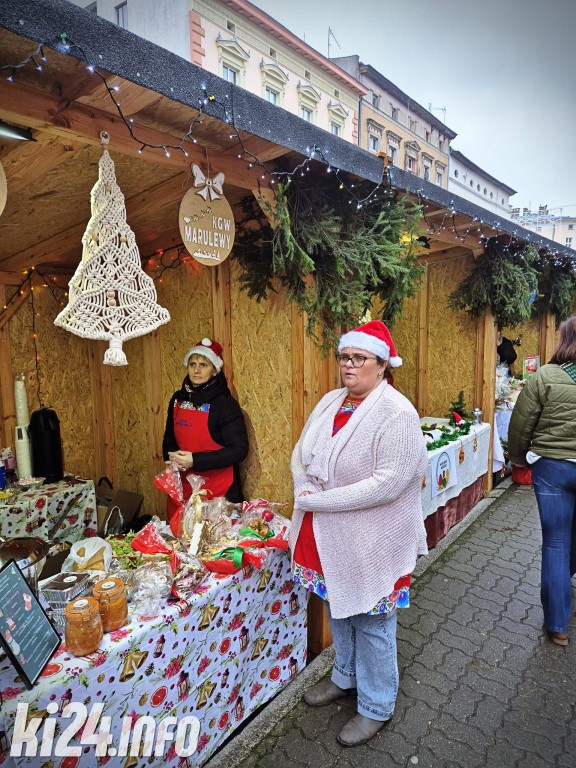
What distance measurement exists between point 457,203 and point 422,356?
2.32m

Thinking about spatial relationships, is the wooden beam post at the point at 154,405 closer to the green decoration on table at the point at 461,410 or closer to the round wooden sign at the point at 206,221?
the round wooden sign at the point at 206,221

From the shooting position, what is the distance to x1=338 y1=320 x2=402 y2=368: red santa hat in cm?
221

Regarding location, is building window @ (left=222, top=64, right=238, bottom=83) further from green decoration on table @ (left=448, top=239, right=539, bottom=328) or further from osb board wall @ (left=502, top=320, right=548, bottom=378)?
green decoration on table @ (left=448, top=239, right=539, bottom=328)

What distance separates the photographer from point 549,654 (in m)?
2.88

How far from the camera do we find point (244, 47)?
69.0 feet

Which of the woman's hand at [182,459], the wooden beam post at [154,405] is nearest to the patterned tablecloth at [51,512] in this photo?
the wooden beam post at [154,405]

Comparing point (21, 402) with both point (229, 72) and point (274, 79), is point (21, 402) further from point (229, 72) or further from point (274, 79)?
point (274, 79)

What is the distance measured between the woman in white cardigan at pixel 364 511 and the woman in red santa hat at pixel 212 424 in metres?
0.88

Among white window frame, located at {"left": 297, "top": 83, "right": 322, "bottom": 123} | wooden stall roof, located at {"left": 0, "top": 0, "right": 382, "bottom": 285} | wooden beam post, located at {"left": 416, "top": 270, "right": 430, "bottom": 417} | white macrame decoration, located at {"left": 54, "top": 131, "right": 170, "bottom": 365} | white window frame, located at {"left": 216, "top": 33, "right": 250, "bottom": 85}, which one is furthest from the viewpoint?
white window frame, located at {"left": 297, "top": 83, "right": 322, "bottom": 123}

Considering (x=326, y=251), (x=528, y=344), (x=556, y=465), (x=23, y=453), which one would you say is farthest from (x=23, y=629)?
(x=528, y=344)

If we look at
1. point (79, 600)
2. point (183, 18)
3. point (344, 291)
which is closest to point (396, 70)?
point (183, 18)

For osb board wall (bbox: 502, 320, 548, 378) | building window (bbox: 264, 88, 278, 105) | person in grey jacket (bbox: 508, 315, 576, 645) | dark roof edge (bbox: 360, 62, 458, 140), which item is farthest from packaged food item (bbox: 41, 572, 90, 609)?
dark roof edge (bbox: 360, 62, 458, 140)

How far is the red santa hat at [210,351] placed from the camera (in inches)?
126

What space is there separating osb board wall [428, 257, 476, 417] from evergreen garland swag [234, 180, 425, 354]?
8.67 feet
